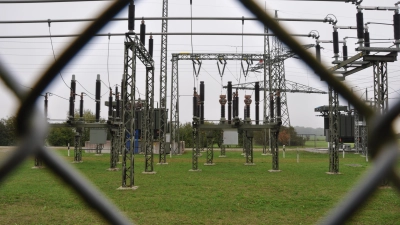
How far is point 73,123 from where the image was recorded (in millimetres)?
17062

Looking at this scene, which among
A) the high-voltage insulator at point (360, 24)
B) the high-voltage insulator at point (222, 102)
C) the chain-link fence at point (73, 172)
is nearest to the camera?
the chain-link fence at point (73, 172)

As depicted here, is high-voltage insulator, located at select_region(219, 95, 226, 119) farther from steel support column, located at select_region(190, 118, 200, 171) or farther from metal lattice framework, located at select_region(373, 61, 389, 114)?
metal lattice framework, located at select_region(373, 61, 389, 114)

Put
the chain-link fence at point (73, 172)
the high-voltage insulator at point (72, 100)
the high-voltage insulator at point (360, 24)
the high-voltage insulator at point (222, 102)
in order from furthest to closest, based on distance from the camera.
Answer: the high-voltage insulator at point (222, 102), the high-voltage insulator at point (72, 100), the high-voltage insulator at point (360, 24), the chain-link fence at point (73, 172)

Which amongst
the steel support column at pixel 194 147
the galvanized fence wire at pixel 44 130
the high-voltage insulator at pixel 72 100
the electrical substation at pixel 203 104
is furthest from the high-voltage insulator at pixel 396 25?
the high-voltage insulator at pixel 72 100

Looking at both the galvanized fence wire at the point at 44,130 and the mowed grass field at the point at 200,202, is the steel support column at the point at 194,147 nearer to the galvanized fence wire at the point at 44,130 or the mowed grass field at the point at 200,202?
the mowed grass field at the point at 200,202

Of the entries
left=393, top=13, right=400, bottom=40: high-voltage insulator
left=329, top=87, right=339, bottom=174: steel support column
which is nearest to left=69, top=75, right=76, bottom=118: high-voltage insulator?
left=329, top=87, right=339, bottom=174: steel support column

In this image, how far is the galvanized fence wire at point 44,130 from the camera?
93cm

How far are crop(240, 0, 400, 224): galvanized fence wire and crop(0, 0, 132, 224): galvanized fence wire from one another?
1.43ft

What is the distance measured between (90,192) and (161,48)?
23.3 metres

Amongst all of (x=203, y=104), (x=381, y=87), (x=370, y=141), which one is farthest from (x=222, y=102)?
(x=370, y=141)

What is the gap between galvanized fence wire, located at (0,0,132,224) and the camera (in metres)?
0.93

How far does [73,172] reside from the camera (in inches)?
39.3

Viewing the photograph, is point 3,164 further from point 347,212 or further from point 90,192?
point 347,212

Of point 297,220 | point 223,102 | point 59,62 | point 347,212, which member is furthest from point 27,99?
point 223,102
